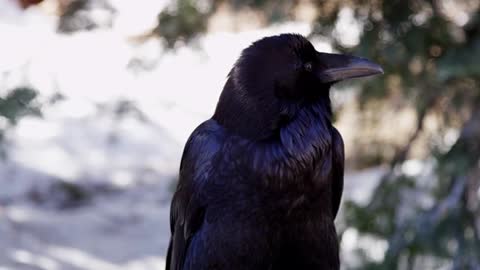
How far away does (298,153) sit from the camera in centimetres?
280

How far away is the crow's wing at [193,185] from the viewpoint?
9.71 ft

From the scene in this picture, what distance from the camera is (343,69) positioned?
2.92 m

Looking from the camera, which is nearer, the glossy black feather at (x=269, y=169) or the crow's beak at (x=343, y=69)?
the glossy black feather at (x=269, y=169)

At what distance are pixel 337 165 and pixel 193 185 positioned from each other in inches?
20.6

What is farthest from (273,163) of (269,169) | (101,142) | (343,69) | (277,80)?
(101,142)

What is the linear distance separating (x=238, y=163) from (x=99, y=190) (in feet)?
16.9

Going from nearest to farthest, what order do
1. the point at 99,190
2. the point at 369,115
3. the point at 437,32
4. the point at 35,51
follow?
the point at 437,32 → the point at 369,115 → the point at 35,51 → the point at 99,190

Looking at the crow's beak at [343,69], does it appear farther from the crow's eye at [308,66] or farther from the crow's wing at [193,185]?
the crow's wing at [193,185]

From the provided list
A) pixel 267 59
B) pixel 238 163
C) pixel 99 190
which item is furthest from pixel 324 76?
pixel 99 190

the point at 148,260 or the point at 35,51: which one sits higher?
the point at 35,51

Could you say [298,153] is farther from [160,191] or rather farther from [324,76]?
[160,191]

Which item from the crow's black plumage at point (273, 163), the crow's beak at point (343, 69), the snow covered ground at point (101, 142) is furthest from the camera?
the snow covered ground at point (101, 142)

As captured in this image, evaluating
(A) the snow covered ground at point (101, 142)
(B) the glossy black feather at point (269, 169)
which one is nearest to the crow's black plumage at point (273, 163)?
(B) the glossy black feather at point (269, 169)

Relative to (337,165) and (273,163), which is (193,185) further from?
(337,165)
